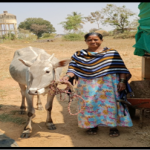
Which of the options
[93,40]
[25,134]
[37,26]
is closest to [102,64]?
[93,40]

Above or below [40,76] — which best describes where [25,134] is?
below

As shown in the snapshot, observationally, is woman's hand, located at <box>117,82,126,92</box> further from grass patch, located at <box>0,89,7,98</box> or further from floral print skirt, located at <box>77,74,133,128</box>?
grass patch, located at <box>0,89,7,98</box>

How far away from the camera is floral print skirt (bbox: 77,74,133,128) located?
A: 3.65 meters

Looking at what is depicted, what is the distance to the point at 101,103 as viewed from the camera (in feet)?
12.2

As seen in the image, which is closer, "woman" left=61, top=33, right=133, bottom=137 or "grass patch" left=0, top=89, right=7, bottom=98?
"woman" left=61, top=33, right=133, bottom=137

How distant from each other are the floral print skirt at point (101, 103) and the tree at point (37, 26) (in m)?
46.6

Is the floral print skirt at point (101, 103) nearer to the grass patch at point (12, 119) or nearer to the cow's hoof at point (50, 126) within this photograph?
the cow's hoof at point (50, 126)

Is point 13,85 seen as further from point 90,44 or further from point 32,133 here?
point 90,44

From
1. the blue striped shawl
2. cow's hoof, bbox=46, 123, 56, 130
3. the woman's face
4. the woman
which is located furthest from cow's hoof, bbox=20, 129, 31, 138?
A: the woman's face

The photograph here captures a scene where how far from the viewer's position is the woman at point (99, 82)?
360 cm

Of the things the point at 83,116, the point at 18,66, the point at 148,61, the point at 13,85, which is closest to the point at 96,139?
the point at 83,116

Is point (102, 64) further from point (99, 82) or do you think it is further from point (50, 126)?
point (50, 126)

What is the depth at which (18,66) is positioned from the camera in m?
4.68

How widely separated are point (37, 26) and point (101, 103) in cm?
4721
